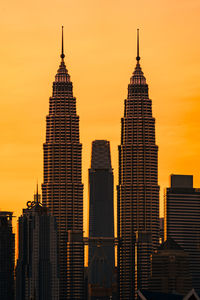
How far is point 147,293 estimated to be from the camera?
19800 cm

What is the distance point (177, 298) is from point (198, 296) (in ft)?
10.5

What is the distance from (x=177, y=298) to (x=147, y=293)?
569 centimetres

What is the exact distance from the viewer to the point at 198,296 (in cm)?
19288

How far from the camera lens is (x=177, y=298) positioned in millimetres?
194125

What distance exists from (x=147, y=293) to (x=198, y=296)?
8737mm
